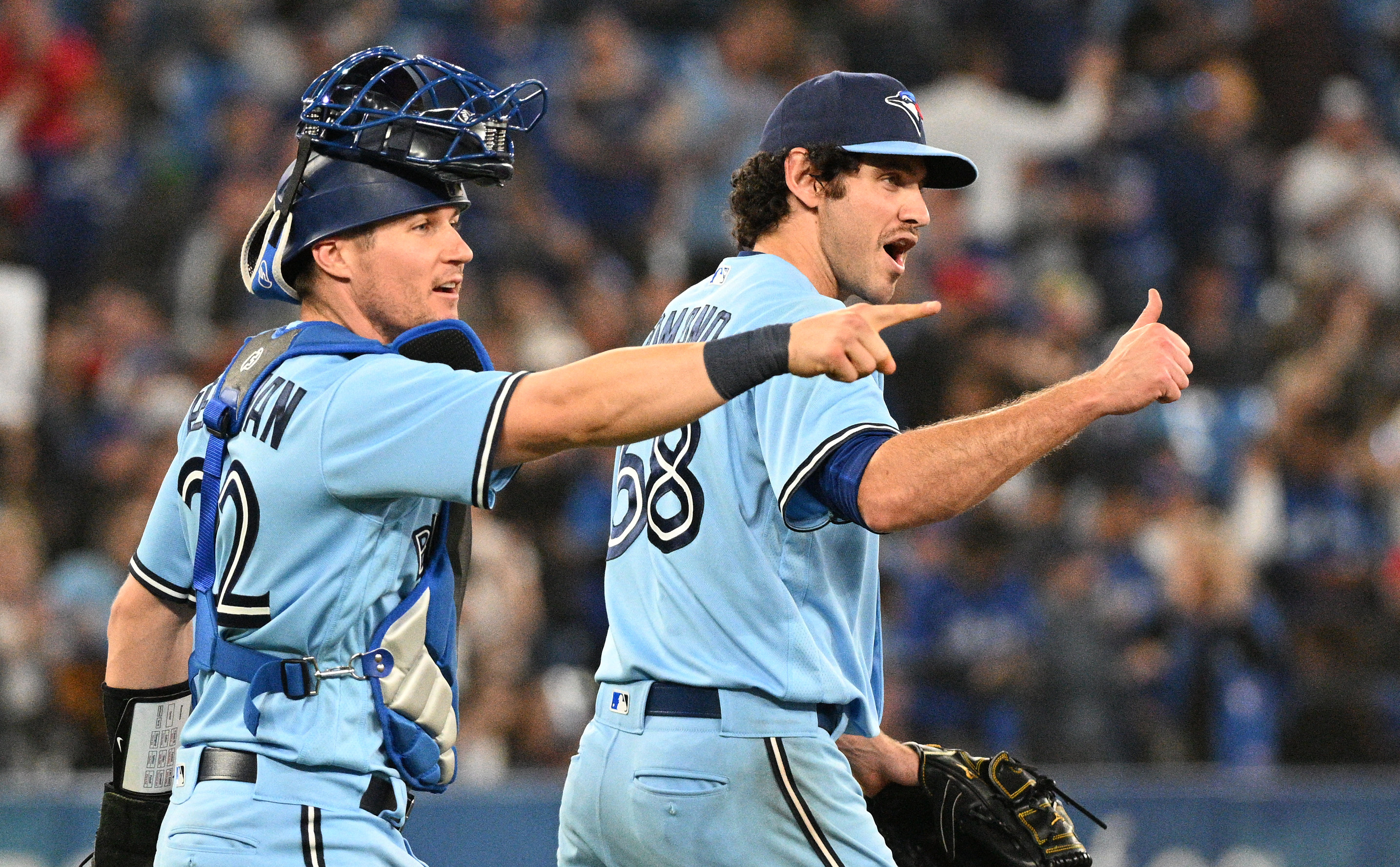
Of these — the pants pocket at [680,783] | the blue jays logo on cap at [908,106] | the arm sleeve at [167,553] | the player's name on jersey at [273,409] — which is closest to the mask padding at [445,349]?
the player's name on jersey at [273,409]

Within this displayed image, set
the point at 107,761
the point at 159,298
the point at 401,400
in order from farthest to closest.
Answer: the point at 159,298 → the point at 107,761 → the point at 401,400

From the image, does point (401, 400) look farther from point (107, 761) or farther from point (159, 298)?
point (159, 298)

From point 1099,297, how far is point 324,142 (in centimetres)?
798

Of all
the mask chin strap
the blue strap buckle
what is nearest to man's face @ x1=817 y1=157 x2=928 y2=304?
→ the mask chin strap

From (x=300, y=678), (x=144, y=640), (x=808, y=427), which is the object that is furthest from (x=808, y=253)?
(x=144, y=640)

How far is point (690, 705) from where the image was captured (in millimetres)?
3375

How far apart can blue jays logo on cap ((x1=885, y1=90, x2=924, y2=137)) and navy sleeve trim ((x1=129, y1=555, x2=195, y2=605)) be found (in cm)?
178

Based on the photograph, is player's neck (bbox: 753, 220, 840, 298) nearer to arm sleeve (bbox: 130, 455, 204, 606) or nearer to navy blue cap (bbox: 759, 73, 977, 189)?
navy blue cap (bbox: 759, 73, 977, 189)

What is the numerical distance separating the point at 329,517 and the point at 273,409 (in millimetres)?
213

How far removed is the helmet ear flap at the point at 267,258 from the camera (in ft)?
10.4

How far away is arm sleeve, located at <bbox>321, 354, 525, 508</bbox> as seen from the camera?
277 centimetres

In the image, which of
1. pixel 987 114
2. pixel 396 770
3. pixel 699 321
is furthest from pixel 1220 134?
pixel 396 770

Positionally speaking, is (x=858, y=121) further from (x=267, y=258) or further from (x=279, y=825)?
(x=279, y=825)

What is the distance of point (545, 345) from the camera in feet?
29.7
